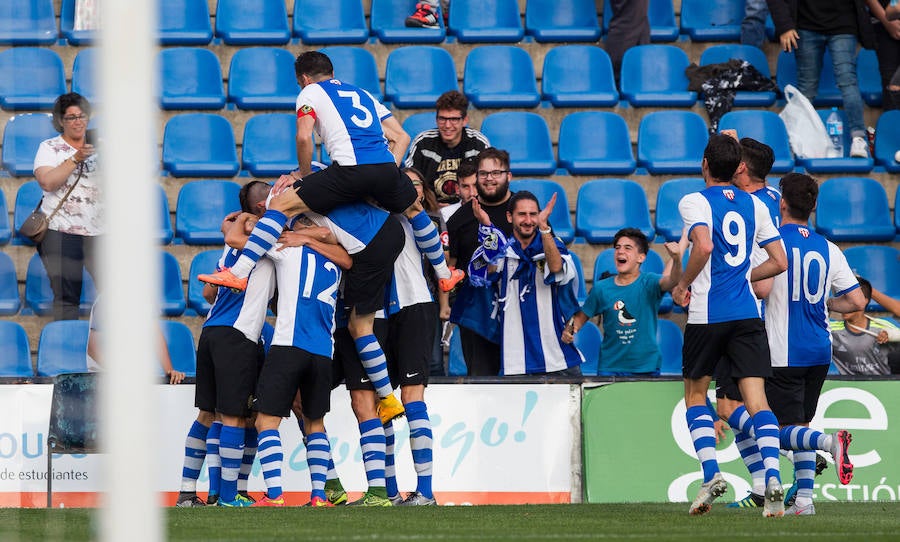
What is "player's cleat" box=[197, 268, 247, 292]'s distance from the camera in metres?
7.39

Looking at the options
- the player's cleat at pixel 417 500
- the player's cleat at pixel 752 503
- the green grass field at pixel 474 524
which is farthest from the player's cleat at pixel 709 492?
the player's cleat at pixel 417 500

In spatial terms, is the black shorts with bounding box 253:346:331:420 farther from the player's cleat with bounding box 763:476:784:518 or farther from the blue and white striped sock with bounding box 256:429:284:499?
the player's cleat with bounding box 763:476:784:518

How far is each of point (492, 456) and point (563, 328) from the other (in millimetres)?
1019

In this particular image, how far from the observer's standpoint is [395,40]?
472 inches

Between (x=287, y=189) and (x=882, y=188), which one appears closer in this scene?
(x=287, y=189)

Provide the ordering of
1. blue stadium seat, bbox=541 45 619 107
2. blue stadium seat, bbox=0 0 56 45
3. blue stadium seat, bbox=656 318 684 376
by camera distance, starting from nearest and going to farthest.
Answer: blue stadium seat, bbox=0 0 56 45 < blue stadium seat, bbox=656 318 684 376 < blue stadium seat, bbox=541 45 619 107

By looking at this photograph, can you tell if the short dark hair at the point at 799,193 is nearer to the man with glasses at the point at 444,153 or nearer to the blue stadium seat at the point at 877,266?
the man with glasses at the point at 444,153

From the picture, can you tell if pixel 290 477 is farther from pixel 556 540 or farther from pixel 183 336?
pixel 556 540

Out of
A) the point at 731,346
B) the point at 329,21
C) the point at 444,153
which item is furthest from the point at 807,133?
the point at 731,346

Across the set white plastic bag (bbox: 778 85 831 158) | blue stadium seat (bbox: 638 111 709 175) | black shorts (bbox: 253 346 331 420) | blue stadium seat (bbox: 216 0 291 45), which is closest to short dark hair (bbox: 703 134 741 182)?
black shorts (bbox: 253 346 331 420)

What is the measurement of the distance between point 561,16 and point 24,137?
7961mm

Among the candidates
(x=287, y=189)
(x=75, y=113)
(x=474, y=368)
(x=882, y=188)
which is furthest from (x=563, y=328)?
(x=75, y=113)

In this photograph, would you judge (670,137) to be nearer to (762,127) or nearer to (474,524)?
(762,127)

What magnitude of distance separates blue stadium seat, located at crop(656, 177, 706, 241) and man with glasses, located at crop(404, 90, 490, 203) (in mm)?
1911
